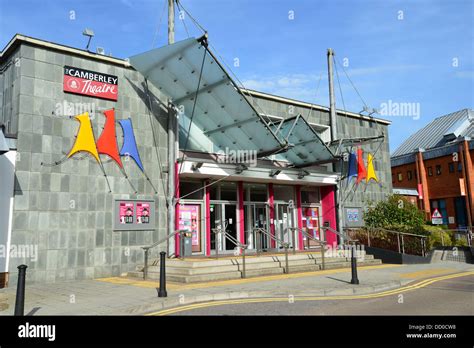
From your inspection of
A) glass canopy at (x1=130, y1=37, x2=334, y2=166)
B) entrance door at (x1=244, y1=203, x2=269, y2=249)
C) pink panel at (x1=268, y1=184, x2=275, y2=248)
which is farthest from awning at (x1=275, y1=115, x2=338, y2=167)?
entrance door at (x1=244, y1=203, x2=269, y2=249)

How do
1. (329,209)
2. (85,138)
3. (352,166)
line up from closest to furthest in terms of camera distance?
(85,138), (329,209), (352,166)

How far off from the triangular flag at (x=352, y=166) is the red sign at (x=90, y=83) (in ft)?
45.6

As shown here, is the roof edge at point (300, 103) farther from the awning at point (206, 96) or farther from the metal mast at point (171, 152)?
the metal mast at point (171, 152)

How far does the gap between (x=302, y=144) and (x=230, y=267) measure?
774 centimetres

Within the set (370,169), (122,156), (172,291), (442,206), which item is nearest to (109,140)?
(122,156)

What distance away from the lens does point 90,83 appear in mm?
15156

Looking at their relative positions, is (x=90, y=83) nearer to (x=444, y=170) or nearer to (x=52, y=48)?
(x=52, y=48)

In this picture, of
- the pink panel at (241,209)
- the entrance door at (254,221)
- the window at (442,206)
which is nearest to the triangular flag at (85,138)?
the pink panel at (241,209)

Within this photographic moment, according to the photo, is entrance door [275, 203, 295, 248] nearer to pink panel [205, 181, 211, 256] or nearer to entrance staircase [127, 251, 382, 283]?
entrance staircase [127, 251, 382, 283]

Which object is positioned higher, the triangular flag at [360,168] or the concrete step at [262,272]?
the triangular flag at [360,168]

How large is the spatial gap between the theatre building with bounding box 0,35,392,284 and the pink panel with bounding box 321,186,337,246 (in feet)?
10.8

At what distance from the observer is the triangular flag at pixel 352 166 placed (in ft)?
78.6
